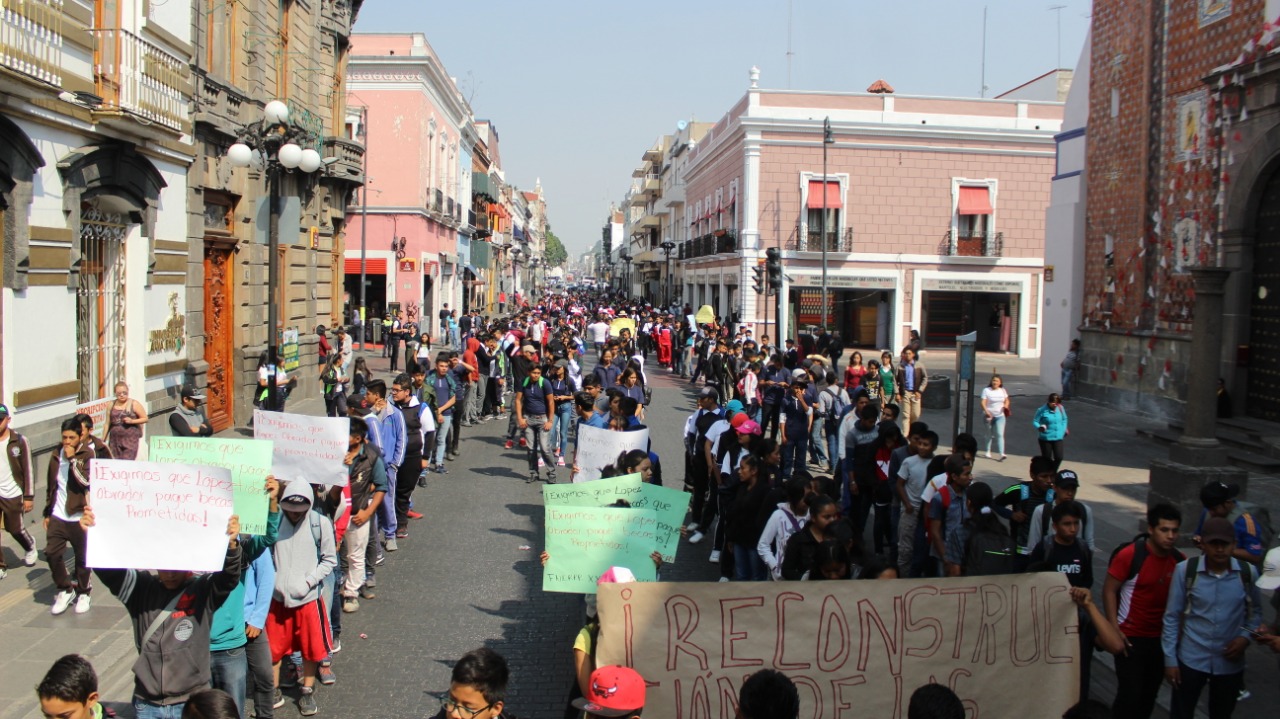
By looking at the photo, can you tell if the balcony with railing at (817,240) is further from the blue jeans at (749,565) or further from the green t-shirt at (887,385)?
Result: the blue jeans at (749,565)

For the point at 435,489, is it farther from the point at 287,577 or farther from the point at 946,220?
the point at 946,220

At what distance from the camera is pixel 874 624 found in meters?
5.65

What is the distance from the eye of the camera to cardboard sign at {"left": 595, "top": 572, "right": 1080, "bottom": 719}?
17.9 feet

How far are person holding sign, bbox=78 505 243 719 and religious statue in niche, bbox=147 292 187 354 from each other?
32.4 feet

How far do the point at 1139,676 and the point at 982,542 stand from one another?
50.7 inches

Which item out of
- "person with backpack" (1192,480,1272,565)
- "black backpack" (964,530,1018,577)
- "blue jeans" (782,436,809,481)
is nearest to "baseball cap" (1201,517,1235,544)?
"person with backpack" (1192,480,1272,565)

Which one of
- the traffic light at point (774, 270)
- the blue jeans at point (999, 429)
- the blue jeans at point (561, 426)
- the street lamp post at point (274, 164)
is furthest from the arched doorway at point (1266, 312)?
the street lamp post at point (274, 164)

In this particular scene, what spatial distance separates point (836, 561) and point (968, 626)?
813mm

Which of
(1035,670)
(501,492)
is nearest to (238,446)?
(1035,670)

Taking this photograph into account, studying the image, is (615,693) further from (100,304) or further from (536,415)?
(100,304)

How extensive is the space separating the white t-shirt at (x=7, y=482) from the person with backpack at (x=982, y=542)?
772cm

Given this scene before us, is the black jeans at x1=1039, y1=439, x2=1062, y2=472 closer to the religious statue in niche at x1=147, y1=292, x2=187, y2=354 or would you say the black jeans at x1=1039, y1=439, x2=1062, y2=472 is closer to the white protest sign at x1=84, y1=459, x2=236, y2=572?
the white protest sign at x1=84, y1=459, x2=236, y2=572

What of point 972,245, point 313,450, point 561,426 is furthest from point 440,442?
point 972,245

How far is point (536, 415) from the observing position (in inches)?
536
